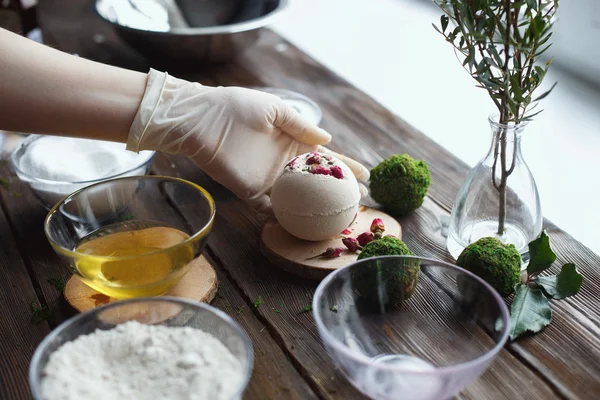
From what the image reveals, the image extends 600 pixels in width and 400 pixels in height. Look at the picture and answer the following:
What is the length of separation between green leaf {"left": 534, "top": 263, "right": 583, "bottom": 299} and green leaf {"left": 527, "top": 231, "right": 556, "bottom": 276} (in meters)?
0.02

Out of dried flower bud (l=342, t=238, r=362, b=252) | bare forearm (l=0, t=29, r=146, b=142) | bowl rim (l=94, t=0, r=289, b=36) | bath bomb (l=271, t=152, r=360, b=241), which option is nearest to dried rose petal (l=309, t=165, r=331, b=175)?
bath bomb (l=271, t=152, r=360, b=241)

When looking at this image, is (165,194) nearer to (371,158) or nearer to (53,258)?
(53,258)

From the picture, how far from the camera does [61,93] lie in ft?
3.16

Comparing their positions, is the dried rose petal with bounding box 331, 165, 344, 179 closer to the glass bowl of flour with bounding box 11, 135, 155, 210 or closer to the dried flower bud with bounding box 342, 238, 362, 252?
the dried flower bud with bounding box 342, 238, 362, 252

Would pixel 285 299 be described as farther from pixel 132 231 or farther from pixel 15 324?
pixel 15 324

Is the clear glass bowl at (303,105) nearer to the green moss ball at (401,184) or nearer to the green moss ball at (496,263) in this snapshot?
the green moss ball at (401,184)

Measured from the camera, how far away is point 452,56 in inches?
72.7

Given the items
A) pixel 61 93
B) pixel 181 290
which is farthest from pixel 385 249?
pixel 61 93

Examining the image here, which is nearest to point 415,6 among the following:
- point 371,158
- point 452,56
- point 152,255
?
point 452,56

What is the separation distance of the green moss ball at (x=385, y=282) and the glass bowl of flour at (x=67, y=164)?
0.44m

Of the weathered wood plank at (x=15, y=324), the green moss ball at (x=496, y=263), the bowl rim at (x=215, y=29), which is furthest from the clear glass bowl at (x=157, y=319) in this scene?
the bowl rim at (x=215, y=29)

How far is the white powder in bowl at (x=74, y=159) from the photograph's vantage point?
104 cm

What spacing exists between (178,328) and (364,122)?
769 millimetres

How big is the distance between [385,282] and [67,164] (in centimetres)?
58
